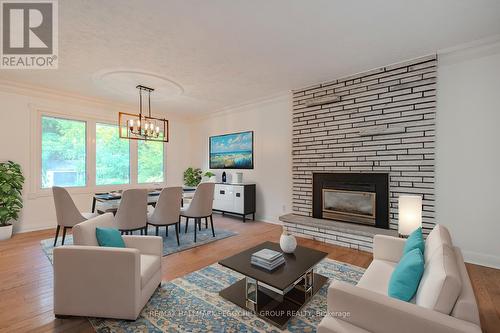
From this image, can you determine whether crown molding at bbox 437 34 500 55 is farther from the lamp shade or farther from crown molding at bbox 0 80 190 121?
crown molding at bbox 0 80 190 121

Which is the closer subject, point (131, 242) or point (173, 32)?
point (131, 242)

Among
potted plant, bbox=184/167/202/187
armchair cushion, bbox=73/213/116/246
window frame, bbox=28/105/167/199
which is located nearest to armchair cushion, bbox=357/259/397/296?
armchair cushion, bbox=73/213/116/246

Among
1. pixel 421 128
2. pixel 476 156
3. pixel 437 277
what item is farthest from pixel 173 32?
pixel 476 156

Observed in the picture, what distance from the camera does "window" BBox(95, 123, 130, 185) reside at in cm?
527

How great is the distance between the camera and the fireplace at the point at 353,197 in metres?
3.54

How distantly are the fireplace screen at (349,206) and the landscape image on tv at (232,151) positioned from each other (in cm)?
208

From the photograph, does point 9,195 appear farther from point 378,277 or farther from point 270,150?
point 378,277

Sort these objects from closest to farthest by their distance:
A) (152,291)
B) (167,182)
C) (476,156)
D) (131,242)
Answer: (152,291) < (131,242) < (476,156) < (167,182)

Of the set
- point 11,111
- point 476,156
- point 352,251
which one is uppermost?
point 11,111

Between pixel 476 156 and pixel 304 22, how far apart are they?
267 cm

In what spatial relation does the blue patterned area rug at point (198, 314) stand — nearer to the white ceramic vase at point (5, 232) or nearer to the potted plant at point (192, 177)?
the white ceramic vase at point (5, 232)

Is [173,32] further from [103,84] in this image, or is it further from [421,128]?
[421,128]

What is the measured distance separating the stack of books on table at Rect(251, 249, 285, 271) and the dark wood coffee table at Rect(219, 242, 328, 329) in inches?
1.4

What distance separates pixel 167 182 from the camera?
260 inches
